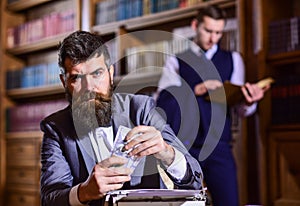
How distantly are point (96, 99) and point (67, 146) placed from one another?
13cm

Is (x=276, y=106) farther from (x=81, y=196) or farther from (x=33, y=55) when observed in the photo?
(x=33, y=55)

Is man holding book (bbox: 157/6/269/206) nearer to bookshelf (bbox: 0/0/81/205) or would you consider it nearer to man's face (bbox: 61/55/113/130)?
man's face (bbox: 61/55/113/130)

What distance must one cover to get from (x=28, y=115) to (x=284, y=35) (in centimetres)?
230

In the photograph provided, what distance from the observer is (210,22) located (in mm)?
2320

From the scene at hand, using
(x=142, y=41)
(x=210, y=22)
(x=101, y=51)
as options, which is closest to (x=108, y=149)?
(x=101, y=51)

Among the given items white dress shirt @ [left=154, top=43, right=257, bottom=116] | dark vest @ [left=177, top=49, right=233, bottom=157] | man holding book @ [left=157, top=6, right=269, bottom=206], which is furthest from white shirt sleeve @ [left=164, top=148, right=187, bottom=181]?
white dress shirt @ [left=154, top=43, right=257, bottom=116]

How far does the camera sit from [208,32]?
2326mm

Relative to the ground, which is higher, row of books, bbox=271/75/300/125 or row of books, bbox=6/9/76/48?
row of books, bbox=6/9/76/48

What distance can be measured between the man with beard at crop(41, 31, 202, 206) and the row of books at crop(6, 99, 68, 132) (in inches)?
109

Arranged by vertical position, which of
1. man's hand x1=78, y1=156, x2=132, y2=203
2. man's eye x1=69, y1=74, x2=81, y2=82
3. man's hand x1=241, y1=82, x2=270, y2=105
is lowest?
man's hand x1=78, y1=156, x2=132, y2=203

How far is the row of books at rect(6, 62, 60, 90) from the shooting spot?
3846 mm

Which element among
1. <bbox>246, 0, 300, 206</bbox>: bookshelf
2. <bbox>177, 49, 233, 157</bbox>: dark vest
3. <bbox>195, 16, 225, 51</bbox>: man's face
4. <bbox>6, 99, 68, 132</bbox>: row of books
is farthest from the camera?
<bbox>6, 99, 68, 132</bbox>: row of books

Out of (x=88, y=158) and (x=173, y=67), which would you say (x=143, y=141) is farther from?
(x=173, y=67)

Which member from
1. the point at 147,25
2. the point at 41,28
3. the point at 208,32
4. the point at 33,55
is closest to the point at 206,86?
the point at 208,32
